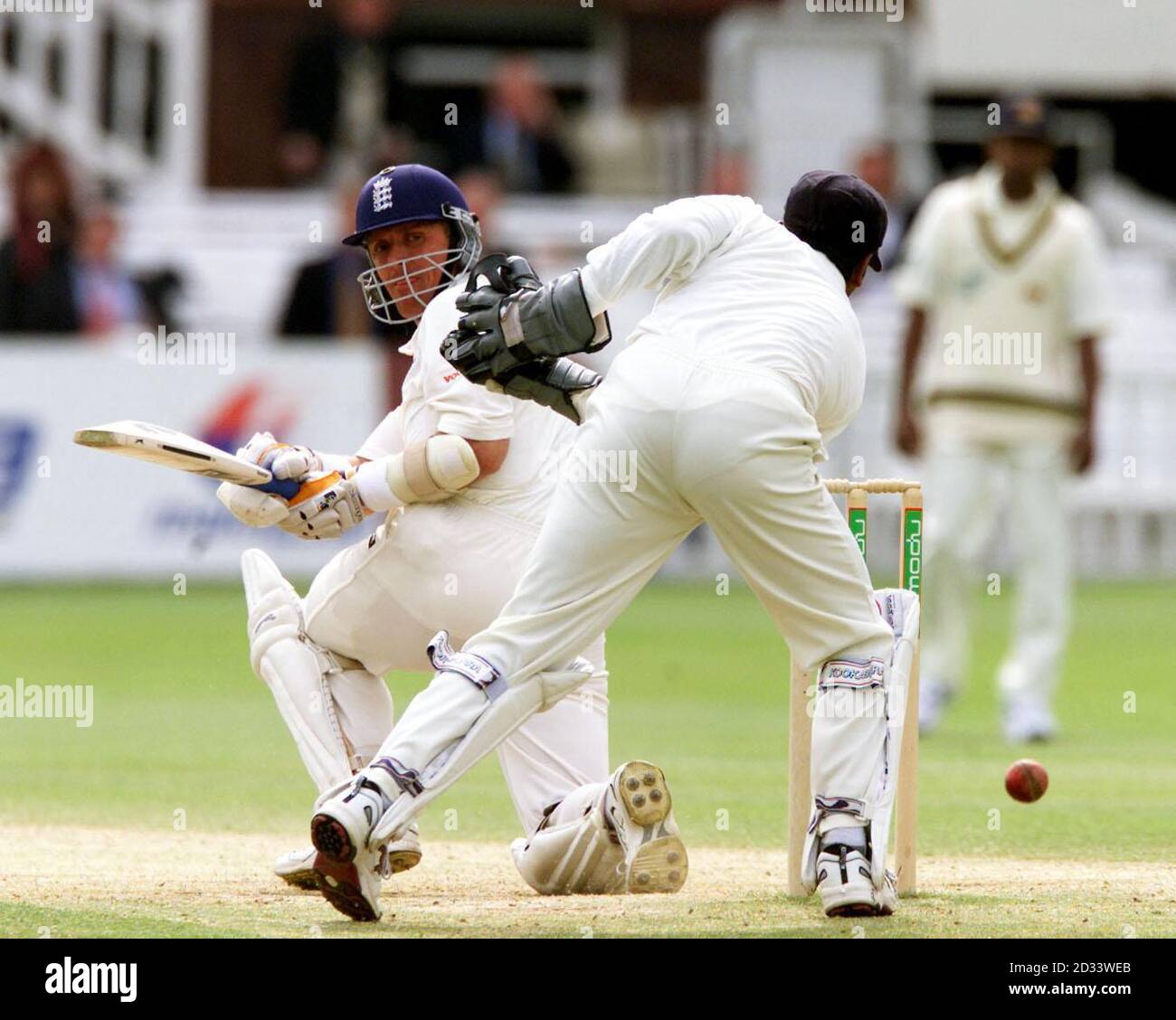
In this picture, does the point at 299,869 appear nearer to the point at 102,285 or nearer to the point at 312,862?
the point at 312,862

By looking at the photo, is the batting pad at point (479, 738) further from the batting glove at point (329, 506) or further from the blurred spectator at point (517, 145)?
the blurred spectator at point (517, 145)

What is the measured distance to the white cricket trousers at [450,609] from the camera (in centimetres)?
664

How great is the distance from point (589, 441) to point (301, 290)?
38.4 ft

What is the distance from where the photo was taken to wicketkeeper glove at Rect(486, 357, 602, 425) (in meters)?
6.19

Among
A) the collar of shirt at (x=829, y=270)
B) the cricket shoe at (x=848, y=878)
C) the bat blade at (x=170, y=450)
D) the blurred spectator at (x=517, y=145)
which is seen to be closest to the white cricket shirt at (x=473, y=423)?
the bat blade at (x=170, y=450)

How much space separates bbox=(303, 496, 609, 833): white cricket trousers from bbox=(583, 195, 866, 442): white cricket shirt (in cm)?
83

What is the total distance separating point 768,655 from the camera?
13.9 metres

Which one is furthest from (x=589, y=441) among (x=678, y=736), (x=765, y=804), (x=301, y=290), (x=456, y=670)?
(x=301, y=290)

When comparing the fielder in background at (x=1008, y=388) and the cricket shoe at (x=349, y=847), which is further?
the fielder in background at (x=1008, y=388)

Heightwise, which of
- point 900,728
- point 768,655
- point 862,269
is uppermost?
point 862,269

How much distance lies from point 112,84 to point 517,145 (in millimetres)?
4410

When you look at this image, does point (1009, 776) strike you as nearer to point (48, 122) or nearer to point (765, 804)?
point (765, 804)

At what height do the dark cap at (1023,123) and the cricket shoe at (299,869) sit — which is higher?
the dark cap at (1023,123)

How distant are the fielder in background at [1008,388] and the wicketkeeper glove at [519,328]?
4.90 metres
